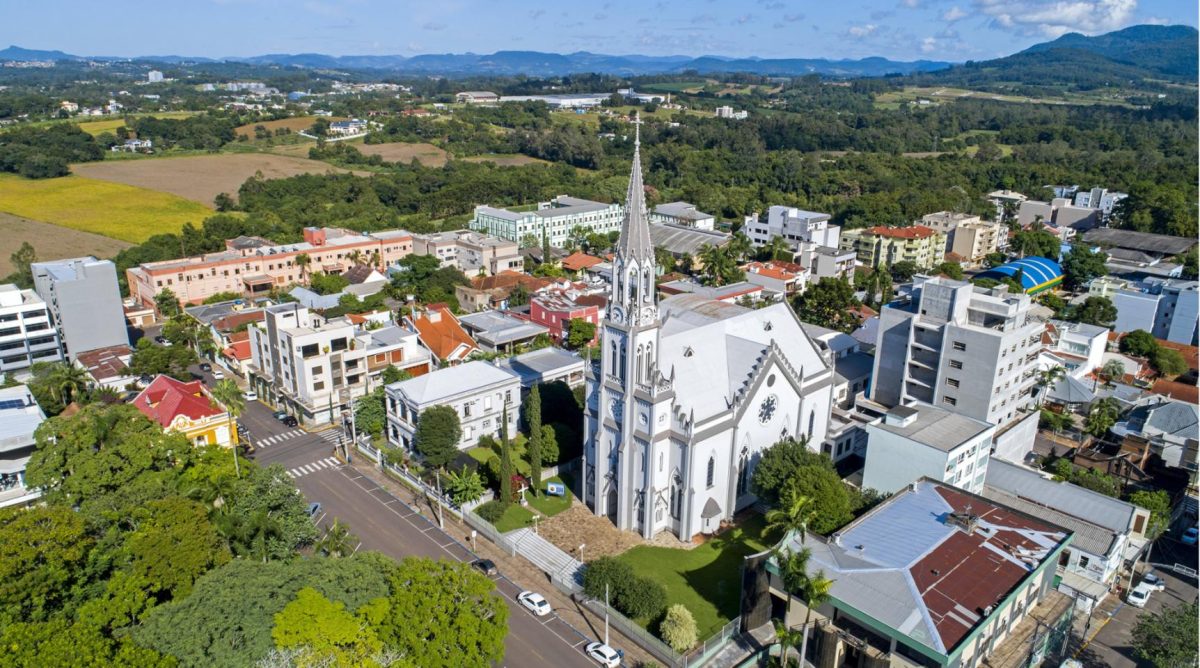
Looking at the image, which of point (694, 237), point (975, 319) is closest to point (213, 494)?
point (975, 319)

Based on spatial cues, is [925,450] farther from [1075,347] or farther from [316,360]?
[316,360]

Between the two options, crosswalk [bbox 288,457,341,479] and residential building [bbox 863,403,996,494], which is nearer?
residential building [bbox 863,403,996,494]

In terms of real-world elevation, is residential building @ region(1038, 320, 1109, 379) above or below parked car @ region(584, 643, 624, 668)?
above

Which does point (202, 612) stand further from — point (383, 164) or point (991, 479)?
point (383, 164)

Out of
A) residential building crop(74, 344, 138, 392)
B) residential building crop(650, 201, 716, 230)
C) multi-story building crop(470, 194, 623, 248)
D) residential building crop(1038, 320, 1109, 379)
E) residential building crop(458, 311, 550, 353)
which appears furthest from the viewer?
residential building crop(650, 201, 716, 230)

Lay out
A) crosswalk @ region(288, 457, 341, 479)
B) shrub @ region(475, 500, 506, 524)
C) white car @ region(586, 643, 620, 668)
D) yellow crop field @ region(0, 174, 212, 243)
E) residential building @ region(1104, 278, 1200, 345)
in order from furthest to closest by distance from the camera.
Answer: yellow crop field @ region(0, 174, 212, 243) < residential building @ region(1104, 278, 1200, 345) < crosswalk @ region(288, 457, 341, 479) < shrub @ region(475, 500, 506, 524) < white car @ region(586, 643, 620, 668)

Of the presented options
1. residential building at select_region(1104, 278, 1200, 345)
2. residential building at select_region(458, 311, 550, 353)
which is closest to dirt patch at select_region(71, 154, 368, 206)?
residential building at select_region(458, 311, 550, 353)

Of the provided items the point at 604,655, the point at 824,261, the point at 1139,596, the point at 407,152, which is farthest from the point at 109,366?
the point at 407,152

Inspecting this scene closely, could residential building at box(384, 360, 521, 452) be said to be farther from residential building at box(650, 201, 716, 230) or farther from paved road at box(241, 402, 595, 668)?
residential building at box(650, 201, 716, 230)

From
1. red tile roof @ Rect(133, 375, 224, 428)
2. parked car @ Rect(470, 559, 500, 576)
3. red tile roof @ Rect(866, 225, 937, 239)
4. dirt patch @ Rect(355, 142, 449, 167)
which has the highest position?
dirt patch @ Rect(355, 142, 449, 167)
